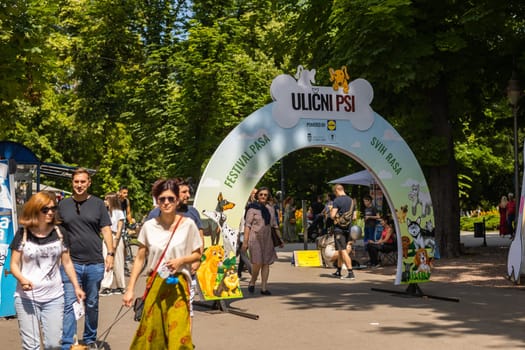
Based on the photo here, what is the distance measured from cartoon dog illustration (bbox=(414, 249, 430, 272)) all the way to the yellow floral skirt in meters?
7.86

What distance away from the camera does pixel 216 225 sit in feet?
40.4

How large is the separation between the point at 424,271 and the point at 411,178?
161cm

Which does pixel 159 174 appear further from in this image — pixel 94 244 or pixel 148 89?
pixel 94 244

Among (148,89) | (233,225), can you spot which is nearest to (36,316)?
(233,225)

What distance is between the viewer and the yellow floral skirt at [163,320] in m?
6.83

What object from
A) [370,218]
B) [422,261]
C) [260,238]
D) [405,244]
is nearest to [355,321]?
[405,244]

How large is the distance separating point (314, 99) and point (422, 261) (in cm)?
344

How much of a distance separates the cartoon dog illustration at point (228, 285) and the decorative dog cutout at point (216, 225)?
1.66 ft

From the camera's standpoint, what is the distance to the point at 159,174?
45.9 m

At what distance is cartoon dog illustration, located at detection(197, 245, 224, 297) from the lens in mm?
12234

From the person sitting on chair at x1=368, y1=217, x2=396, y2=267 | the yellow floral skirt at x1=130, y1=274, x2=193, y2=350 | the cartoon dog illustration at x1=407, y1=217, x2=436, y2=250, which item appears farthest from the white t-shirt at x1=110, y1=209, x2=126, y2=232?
the yellow floral skirt at x1=130, y1=274, x2=193, y2=350

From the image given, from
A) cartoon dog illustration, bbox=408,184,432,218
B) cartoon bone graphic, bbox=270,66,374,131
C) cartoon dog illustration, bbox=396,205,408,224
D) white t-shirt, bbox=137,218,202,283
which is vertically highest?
cartoon bone graphic, bbox=270,66,374,131

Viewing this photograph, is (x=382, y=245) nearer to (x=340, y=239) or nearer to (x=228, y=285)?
(x=340, y=239)

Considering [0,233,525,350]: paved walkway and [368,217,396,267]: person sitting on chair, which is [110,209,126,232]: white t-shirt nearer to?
[0,233,525,350]: paved walkway
